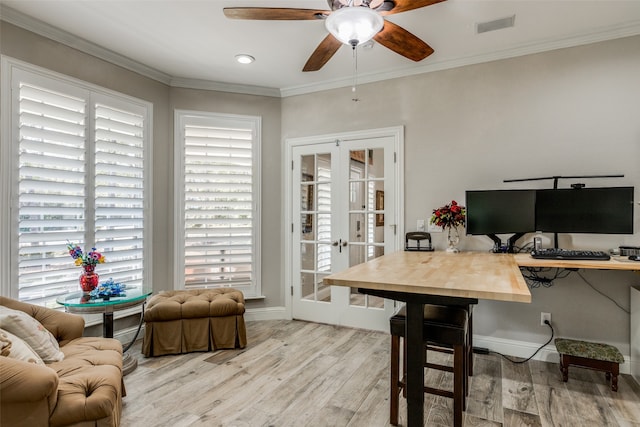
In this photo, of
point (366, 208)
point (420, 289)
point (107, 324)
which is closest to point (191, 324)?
point (107, 324)

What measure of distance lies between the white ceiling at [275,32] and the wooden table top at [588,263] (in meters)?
1.80

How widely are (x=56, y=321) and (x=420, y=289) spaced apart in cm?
232

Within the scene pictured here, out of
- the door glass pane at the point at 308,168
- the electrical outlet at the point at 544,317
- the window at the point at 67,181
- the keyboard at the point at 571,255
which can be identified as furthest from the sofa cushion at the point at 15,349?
the electrical outlet at the point at 544,317

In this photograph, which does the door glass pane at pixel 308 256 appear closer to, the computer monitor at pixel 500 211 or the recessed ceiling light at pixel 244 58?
the computer monitor at pixel 500 211

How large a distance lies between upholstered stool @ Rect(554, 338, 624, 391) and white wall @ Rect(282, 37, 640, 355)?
0.28 meters

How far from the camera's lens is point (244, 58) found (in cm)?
342

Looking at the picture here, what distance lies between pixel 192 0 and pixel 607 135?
335 cm

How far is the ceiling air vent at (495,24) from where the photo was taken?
275 centimetres

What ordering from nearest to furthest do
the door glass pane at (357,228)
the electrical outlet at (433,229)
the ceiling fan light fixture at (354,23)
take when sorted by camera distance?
the ceiling fan light fixture at (354,23) < the electrical outlet at (433,229) < the door glass pane at (357,228)

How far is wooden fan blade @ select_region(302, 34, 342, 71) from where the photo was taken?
93.2 inches

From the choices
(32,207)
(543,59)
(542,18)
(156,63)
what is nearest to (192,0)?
(156,63)

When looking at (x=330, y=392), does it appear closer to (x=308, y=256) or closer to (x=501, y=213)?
(x=308, y=256)

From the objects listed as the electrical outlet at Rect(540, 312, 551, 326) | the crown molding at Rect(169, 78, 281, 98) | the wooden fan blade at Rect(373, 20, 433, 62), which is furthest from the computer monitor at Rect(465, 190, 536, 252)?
the crown molding at Rect(169, 78, 281, 98)

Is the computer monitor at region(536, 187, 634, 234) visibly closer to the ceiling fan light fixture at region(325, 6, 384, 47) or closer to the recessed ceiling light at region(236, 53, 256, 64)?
the ceiling fan light fixture at region(325, 6, 384, 47)
